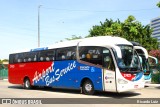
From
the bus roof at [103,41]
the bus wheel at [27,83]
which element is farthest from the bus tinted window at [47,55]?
the bus wheel at [27,83]

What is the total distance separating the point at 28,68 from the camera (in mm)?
24375

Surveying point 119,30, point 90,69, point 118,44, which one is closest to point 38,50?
point 90,69

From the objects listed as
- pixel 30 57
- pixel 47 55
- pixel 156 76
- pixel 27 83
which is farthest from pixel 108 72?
pixel 156 76

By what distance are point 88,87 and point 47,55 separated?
494 cm

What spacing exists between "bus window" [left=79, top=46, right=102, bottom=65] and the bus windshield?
1275mm

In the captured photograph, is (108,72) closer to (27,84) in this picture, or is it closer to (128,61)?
(128,61)

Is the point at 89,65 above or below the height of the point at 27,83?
above

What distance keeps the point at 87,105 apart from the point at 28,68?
11.3 meters

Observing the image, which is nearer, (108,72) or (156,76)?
(108,72)

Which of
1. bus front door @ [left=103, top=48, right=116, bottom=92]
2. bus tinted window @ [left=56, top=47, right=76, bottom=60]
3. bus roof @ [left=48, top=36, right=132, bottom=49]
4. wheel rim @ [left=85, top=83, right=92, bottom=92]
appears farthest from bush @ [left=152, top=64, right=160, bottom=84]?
bus front door @ [left=103, top=48, right=116, bottom=92]

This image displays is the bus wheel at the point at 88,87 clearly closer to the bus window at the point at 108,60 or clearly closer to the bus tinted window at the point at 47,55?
the bus window at the point at 108,60

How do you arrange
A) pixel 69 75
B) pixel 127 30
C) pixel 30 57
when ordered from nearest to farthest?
1. pixel 69 75
2. pixel 30 57
3. pixel 127 30

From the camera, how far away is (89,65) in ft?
59.5

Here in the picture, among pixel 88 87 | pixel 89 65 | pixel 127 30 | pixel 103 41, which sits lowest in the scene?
Result: pixel 88 87
